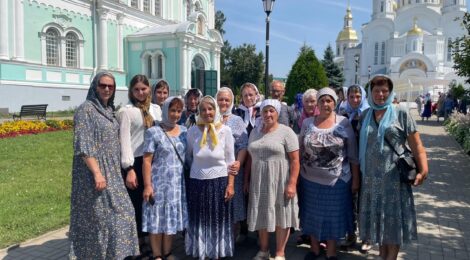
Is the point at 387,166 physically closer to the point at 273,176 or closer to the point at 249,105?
the point at 273,176

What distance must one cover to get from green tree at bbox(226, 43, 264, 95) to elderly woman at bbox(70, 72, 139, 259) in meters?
46.5

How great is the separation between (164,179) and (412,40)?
59781 millimetres

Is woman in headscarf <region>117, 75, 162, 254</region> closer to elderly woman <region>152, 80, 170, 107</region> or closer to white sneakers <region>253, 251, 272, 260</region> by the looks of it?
elderly woman <region>152, 80, 170, 107</region>

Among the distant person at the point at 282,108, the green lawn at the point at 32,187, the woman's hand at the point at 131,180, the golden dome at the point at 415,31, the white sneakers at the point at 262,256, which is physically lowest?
the white sneakers at the point at 262,256

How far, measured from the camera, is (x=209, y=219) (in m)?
3.73

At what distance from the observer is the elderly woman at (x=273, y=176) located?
3729 mm

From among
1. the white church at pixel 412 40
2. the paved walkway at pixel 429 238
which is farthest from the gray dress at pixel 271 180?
the white church at pixel 412 40

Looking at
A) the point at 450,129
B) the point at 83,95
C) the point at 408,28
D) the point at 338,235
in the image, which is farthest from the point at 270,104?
the point at 408,28

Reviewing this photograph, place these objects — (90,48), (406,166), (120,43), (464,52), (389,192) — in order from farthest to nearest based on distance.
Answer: (120,43)
(90,48)
(464,52)
(389,192)
(406,166)

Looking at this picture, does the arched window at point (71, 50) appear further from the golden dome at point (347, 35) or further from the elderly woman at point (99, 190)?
the golden dome at point (347, 35)

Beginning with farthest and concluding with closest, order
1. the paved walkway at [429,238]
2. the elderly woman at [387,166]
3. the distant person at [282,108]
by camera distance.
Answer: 1. the distant person at [282,108]
2. the paved walkway at [429,238]
3. the elderly woman at [387,166]

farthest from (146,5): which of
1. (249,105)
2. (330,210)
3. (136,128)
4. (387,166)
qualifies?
(387,166)

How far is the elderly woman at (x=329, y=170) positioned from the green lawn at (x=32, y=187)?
11.4 feet

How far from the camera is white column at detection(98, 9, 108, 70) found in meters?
24.1
